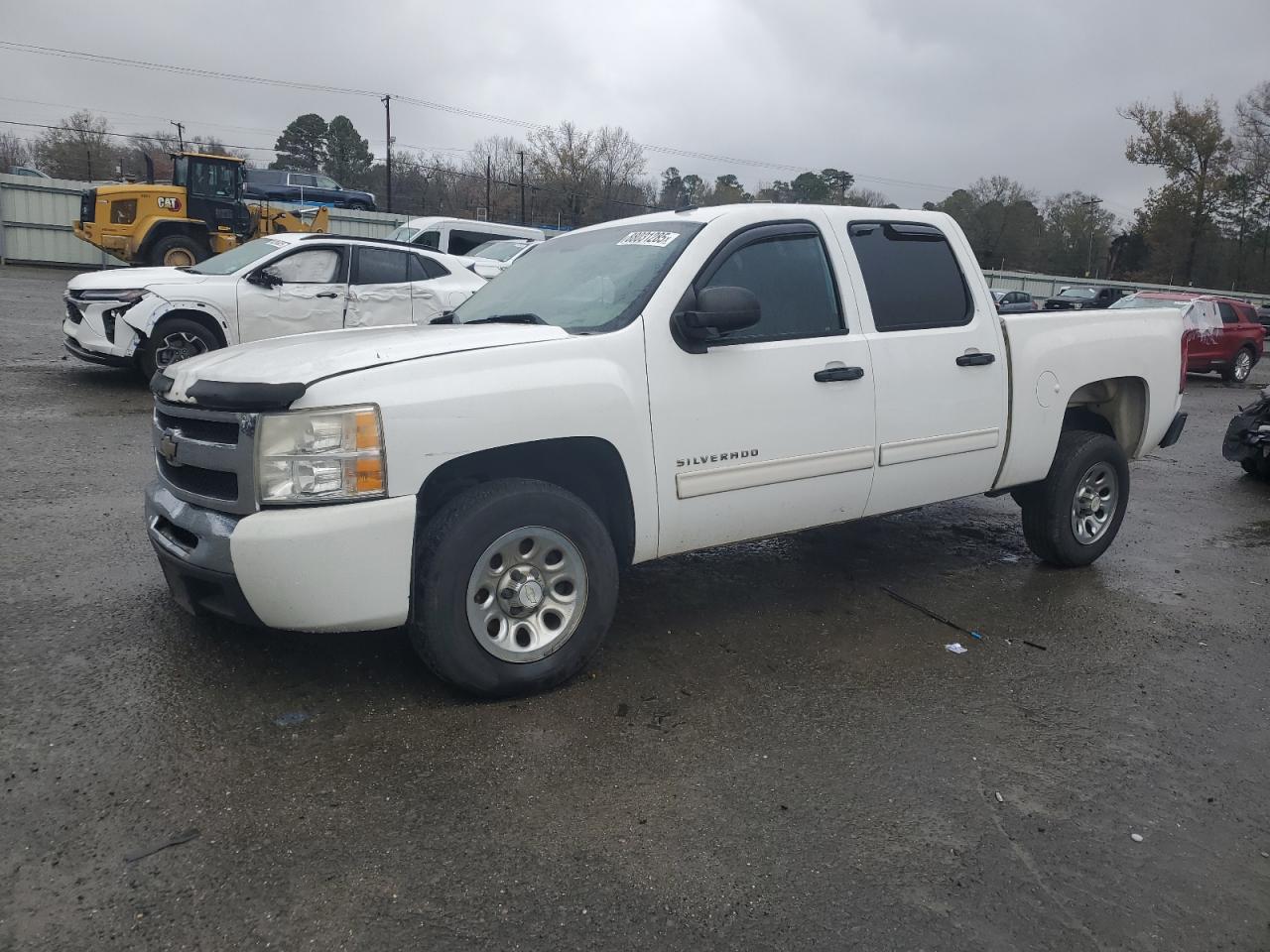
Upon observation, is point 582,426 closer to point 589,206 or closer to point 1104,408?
point 1104,408

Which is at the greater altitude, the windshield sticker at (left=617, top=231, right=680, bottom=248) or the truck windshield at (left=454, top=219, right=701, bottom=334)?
the windshield sticker at (left=617, top=231, right=680, bottom=248)

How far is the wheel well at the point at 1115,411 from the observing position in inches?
223

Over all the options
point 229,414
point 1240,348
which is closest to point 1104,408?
point 229,414

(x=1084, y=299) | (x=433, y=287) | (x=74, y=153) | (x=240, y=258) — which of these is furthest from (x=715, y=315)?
(x=74, y=153)

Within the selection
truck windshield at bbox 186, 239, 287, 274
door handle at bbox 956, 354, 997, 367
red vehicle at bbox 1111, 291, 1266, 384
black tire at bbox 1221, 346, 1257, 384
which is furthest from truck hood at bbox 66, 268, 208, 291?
black tire at bbox 1221, 346, 1257, 384

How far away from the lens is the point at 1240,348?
19797 millimetres

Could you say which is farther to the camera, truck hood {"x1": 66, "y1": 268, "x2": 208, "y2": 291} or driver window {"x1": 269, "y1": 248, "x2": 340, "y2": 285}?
driver window {"x1": 269, "y1": 248, "x2": 340, "y2": 285}

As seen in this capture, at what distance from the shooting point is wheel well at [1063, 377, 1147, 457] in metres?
5.65

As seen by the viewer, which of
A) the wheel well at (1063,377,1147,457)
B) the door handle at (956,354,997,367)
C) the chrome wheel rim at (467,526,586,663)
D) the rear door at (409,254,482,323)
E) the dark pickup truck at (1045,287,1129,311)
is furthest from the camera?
the dark pickup truck at (1045,287,1129,311)

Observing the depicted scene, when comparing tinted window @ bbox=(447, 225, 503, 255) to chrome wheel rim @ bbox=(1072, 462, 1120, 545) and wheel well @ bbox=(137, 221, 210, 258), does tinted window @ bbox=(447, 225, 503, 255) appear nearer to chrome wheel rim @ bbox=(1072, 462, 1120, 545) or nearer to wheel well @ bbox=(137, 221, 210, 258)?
wheel well @ bbox=(137, 221, 210, 258)

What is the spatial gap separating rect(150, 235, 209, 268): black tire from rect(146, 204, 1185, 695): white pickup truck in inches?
722

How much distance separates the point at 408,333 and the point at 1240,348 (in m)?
21.2

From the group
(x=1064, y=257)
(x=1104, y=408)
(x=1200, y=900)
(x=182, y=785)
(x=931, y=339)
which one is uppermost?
(x=1064, y=257)

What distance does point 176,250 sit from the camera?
2019cm
